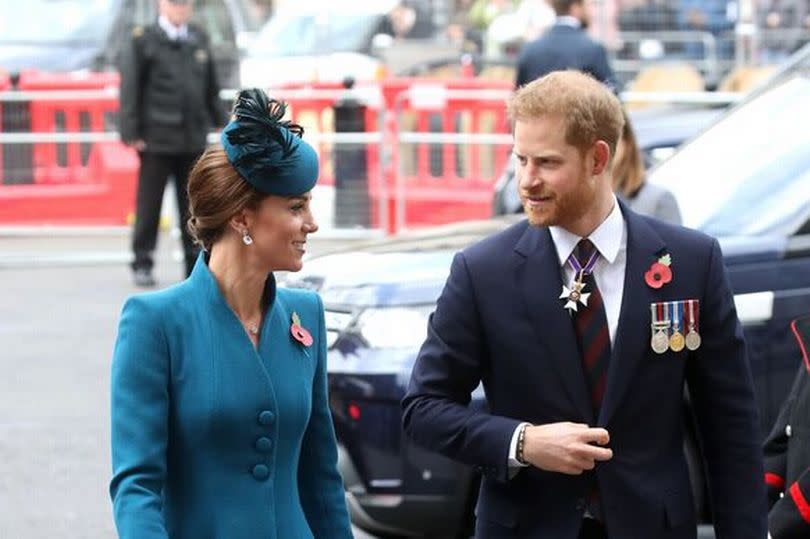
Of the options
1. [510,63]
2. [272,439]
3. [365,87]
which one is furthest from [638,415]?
[510,63]

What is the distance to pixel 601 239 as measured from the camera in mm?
3977

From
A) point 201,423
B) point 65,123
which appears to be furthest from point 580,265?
point 65,123

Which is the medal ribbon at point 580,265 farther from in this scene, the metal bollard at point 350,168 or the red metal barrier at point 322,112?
the red metal barrier at point 322,112

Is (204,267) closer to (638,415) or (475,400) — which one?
(638,415)

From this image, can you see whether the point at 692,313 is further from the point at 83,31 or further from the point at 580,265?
the point at 83,31

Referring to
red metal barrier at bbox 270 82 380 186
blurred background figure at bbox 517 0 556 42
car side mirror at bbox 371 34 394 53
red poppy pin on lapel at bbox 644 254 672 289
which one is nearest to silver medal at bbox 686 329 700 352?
red poppy pin on lapel at bbox 644 254 672 289

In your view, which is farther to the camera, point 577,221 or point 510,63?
point 510,63

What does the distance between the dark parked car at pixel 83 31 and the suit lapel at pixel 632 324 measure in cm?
1585

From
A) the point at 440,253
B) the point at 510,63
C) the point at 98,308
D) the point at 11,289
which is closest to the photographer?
the point at 440,253

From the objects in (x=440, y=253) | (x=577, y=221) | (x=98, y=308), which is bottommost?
(x=98, y=308)

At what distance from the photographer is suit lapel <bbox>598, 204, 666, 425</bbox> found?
3.89 meters

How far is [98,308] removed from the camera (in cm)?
1304

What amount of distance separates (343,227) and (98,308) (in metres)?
3.08

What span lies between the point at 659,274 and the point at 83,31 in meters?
17.0
